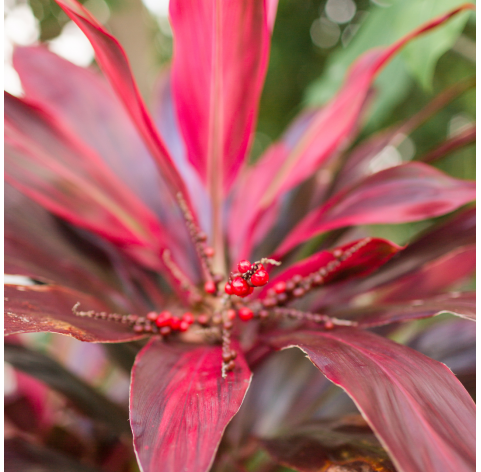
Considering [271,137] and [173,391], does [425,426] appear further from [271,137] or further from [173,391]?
[271,137]

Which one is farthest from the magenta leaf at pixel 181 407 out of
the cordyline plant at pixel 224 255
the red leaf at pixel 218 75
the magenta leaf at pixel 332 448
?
the red leaf at pixel 218 75

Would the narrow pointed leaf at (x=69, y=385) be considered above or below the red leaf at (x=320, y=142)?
below

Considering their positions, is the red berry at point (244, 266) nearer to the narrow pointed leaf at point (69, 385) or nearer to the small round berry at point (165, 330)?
the small round berry at point (165, 330)

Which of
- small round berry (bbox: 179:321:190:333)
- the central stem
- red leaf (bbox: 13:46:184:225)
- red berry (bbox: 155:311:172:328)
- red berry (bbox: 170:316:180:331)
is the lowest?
small round berry (bbox: 179:321:190:333)

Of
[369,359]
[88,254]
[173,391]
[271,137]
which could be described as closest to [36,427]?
[88,254]

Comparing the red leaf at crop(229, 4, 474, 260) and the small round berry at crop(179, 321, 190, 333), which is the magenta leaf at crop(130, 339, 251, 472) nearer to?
the small round berry at crop(179, 321, 190, 333)

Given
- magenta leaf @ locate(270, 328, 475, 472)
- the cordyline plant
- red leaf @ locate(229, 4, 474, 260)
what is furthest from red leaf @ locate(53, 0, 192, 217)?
magenta leaf @ locate(270, 328, 475, 472)

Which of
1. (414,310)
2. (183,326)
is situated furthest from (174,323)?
(414,310)

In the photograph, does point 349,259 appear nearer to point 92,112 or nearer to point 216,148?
point 216,148
